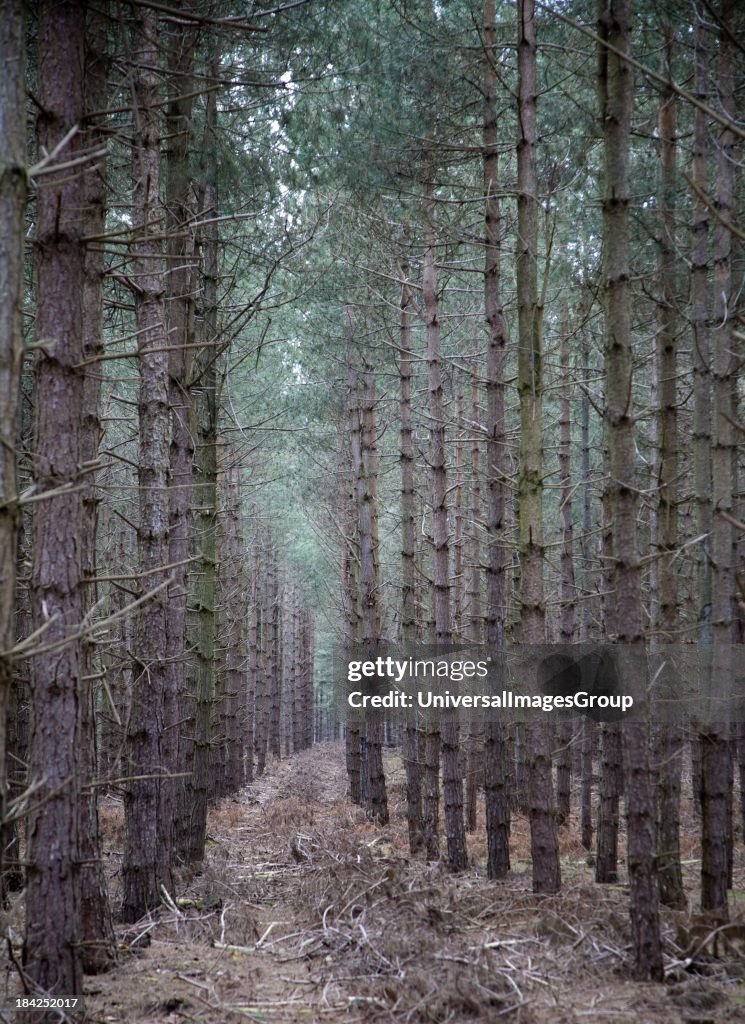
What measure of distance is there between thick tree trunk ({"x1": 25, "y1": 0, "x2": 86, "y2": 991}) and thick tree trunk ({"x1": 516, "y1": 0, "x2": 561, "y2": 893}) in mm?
4240

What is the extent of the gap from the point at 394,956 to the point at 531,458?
161 inches

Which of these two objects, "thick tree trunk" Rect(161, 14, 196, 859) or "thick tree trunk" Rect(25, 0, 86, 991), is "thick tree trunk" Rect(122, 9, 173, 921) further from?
"thick tree trunk" Rect(25, 0, 86, 991)

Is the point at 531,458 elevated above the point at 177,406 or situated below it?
below

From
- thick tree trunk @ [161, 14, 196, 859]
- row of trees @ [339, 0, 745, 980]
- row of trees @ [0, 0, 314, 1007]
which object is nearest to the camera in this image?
row of trees @ [0, 0, 314, 1007]

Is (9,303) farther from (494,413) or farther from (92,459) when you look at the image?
(494,413)

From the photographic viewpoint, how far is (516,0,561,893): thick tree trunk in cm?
780

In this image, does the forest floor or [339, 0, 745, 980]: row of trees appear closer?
the forest floor

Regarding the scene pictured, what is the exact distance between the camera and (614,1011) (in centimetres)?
516

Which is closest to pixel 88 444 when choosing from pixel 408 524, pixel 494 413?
pixel 494 413

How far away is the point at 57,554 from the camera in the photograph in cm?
461

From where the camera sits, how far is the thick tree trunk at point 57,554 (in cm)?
455

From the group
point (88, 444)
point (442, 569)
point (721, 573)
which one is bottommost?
point (721, 573)

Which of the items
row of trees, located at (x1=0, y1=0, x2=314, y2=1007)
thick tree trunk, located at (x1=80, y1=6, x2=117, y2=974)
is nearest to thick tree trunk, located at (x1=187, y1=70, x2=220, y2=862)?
row of trees, located at (x1=0, y1=0, x2=314, y2=1007)

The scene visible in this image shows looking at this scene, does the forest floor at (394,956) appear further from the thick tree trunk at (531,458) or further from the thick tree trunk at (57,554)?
the thick tree trunk at (57,554)
